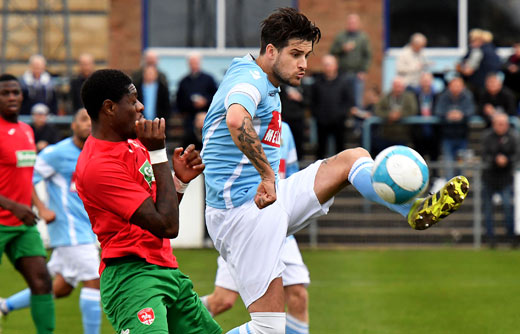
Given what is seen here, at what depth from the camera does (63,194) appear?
29.0ft

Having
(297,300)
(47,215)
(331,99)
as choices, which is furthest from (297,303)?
(331,99)

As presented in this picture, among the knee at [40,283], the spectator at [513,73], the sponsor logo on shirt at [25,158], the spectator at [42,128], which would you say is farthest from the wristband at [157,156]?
the spectator at [513,73]

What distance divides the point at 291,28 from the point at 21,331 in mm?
4793

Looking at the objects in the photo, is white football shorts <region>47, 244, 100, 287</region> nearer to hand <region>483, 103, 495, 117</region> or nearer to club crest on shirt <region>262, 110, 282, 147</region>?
club crest on shirt <region>262, 110, 282, 147</region>

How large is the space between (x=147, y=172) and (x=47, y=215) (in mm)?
3757

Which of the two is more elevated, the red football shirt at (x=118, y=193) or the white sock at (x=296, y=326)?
the red football shirt at (x=118, y=193)

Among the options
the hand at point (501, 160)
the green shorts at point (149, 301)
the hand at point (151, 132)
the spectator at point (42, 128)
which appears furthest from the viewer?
the hand at point (501, 160)

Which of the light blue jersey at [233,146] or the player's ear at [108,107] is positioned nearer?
the player's ear at [108,107]

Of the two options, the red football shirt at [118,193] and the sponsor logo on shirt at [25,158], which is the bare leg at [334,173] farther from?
the sponsor logo on shirt at [25,158]

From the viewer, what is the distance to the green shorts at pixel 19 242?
7.67 meters

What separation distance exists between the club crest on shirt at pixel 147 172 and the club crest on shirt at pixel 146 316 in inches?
27.2

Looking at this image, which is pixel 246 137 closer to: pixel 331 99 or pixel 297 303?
pixel 297 303

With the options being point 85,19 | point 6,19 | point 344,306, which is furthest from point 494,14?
point 344,306

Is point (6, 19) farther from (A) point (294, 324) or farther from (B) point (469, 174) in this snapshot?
(A) point (294, 324)
